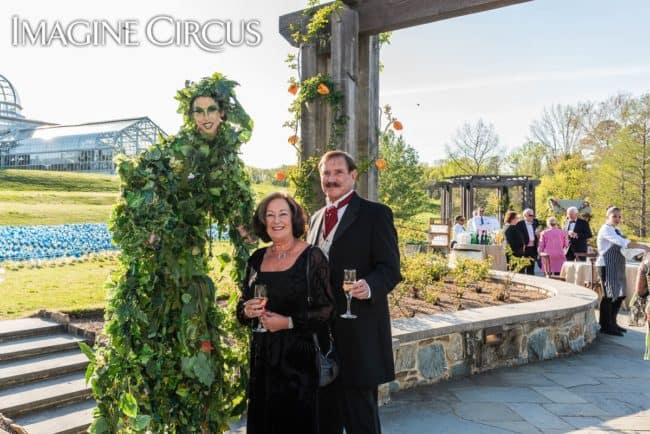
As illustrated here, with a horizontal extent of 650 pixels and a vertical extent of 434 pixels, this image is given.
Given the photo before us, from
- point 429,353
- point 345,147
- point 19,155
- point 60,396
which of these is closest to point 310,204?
point 345,147

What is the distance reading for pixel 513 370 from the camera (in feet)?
15.7

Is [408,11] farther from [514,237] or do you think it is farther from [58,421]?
[514,237]

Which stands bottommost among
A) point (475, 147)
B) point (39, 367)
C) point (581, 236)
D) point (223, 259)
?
point (39, 367)

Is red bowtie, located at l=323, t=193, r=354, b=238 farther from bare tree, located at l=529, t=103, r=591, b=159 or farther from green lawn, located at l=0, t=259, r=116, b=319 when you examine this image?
bare tree, located at l=529, t=103, r=591, b=159

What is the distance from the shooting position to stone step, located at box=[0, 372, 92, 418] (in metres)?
3.23

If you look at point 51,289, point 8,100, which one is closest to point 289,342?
point 51,289

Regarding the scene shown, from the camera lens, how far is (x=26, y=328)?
4.25 metres

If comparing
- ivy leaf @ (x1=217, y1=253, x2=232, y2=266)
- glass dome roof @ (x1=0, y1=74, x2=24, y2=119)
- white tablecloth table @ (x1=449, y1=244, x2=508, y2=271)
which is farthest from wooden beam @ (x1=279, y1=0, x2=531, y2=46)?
glass dome roof @ (x1=0, y1=74, x2=24, y2=119)

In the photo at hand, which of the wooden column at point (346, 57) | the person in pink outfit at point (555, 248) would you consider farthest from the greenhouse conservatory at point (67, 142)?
the wooden column at point (346, 57)

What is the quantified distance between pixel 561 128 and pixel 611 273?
27.7m

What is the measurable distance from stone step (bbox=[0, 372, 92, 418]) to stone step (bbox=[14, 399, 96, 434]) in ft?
0.16

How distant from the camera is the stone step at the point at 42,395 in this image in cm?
323

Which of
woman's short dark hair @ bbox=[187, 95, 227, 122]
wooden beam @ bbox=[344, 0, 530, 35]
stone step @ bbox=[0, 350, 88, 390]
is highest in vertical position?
wooden beam @ bbox=[344, 0, 530, 35]

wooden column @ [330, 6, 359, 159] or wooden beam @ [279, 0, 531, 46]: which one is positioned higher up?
wooden beam @ [279, 0, 531, 46]
